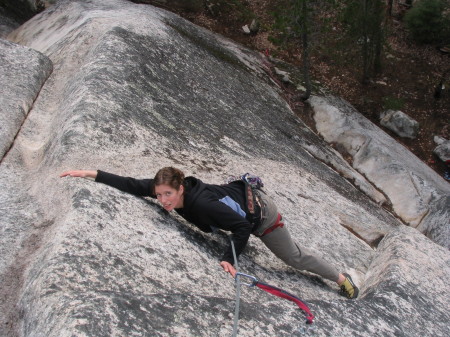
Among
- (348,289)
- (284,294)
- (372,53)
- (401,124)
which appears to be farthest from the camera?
(372,53)

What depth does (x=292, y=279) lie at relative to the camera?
21.6 ft

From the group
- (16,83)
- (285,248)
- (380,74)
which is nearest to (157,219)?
(285,248)

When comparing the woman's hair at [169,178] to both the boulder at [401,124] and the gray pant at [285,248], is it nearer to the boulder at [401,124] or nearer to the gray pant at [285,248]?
the gray pant at [285,248]

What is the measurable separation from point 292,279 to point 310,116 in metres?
12.6

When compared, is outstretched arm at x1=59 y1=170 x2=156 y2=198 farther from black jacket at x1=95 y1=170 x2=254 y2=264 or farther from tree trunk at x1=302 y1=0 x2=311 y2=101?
tree trunk at x1=302 y1=0 x2=311 y2=101

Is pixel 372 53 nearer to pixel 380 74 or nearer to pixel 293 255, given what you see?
pixel 380 74

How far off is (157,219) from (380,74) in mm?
23094

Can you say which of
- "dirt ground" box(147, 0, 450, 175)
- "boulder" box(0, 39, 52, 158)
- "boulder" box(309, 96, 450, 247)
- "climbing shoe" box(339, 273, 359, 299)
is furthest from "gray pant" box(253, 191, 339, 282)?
"dirt ground" box(147, 0, 450, 175)

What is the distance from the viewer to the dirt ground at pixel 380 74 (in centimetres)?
2344

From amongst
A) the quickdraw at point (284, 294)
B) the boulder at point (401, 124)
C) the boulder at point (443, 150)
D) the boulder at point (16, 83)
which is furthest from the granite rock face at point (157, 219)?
the boulder at point (443, 150)

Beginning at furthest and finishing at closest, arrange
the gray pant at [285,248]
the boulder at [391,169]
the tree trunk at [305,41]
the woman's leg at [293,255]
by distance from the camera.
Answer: the tree trunk at [305,41]
the boulder at [391,169]
the woman's leg at [293,255]
the gray pant at [285,248]

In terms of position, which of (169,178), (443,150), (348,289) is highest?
(443,150)

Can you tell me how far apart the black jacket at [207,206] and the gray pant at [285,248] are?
0.37 m

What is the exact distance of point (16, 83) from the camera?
884cm
